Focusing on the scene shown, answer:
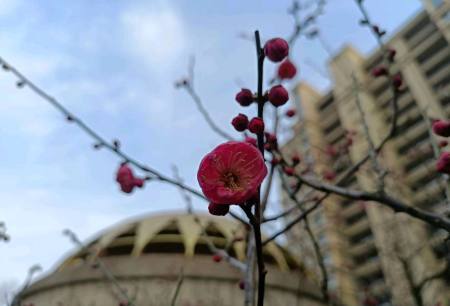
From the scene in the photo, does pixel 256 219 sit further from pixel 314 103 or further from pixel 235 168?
pixel 314 103

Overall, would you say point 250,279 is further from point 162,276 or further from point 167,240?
point 167,240

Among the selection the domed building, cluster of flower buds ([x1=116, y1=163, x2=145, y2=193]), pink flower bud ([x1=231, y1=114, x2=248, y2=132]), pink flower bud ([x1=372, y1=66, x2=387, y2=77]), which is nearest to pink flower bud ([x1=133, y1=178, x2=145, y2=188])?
cluster of flower buds ([x1=116, y1=163, x2=145, y2=193])

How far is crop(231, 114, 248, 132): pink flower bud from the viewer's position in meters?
1.56

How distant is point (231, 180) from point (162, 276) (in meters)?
12.0

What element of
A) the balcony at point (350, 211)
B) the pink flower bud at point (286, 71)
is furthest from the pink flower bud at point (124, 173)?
the balcony at point (350, 211)

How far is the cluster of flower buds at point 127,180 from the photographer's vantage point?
3.33m

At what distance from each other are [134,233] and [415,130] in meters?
31.2

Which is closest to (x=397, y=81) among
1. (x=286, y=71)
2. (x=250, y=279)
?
(x=286, y=71)

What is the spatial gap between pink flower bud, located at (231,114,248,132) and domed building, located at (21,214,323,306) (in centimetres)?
880

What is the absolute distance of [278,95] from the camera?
61.5 inches

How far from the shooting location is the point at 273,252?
17141mm

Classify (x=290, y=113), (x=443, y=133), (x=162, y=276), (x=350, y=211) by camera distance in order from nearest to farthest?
(x=443, y=133) < (x=290, y=113) < (x=162, y=276) < (x=350, y=211)

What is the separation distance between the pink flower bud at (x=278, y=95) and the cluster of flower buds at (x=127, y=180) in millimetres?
2013

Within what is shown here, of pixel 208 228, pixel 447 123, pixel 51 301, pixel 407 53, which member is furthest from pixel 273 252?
pixel 407 53
